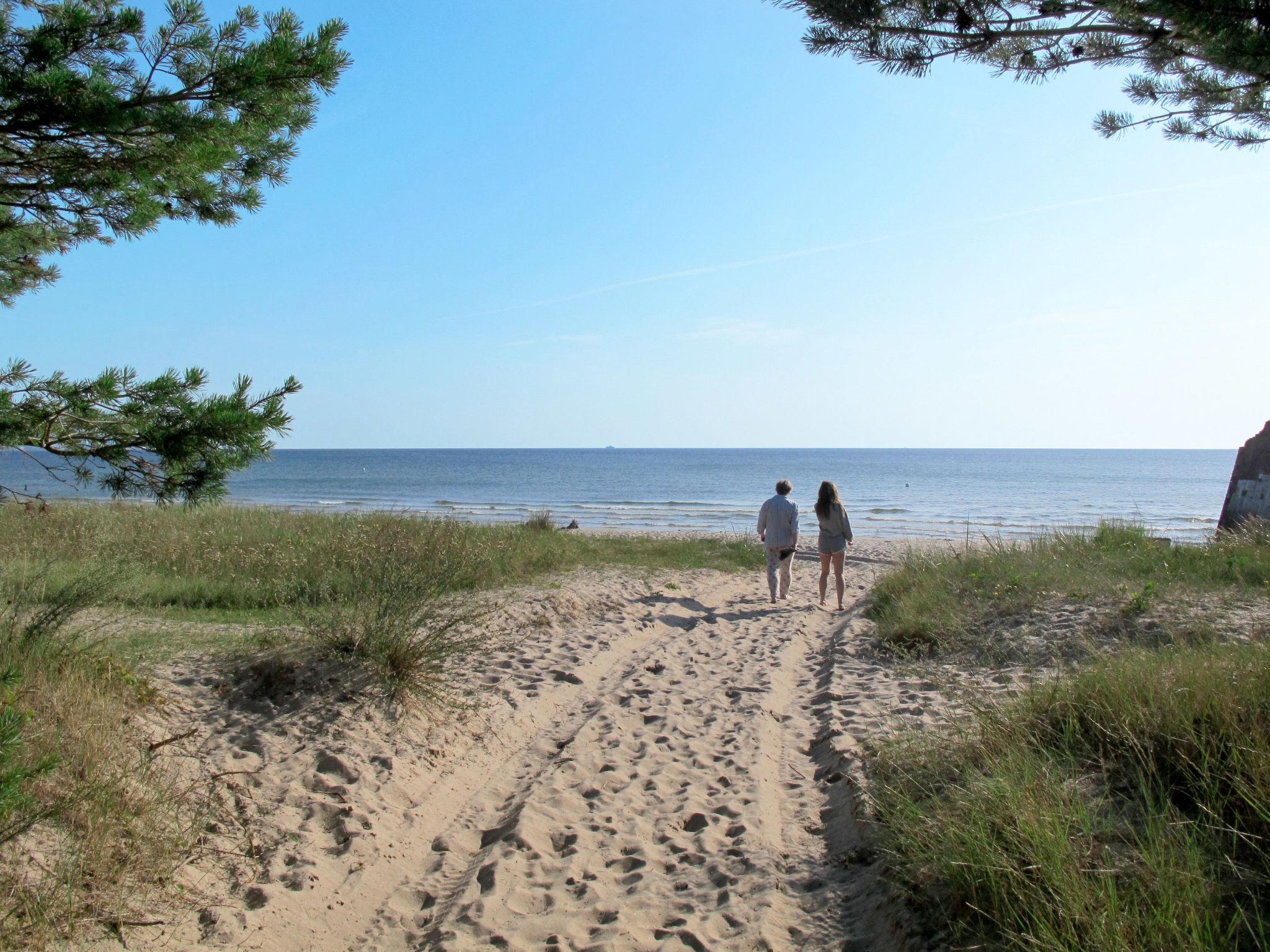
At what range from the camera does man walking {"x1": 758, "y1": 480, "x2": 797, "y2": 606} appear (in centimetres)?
1176

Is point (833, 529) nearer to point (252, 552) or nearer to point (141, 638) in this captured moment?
point (252, 552)

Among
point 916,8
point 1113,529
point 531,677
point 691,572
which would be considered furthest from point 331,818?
point 1113,529

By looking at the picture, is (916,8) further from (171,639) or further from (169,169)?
(171,639)

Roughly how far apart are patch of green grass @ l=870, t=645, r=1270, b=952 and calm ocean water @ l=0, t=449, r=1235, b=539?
43.7 ft

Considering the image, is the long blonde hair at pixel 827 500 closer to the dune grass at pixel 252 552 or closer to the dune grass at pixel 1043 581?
the dune grass at pixel 1043 581

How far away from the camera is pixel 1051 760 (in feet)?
12.4

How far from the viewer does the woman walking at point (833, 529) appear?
1162 cm

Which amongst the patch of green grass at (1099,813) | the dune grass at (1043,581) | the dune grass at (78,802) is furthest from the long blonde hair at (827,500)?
the dune grass at (78,802)

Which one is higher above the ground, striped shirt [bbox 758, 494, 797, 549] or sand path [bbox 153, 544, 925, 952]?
striped shirt [bbox 758, 494, 797, 549]

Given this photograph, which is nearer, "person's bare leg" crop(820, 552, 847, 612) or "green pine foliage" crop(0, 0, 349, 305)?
"green pine foliage" crop(0, 0, 349, 305)

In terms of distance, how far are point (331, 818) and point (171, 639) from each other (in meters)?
3.37

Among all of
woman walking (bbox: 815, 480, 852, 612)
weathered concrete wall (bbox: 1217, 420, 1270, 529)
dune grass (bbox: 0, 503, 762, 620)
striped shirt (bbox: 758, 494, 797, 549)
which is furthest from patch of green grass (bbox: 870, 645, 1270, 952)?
weathered concrete wall (bbox: 1217, 420, 1270, 529)

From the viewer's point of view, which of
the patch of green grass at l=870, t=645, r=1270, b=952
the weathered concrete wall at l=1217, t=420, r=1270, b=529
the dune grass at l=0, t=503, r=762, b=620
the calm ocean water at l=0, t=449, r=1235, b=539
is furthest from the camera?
the calm ocean water at l=0, t=449, r=1235, b=539

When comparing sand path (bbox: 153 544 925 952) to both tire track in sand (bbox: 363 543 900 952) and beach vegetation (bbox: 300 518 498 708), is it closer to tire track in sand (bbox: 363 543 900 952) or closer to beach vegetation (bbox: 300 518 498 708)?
tire track in sand (bbox: 363 543 900 952)
